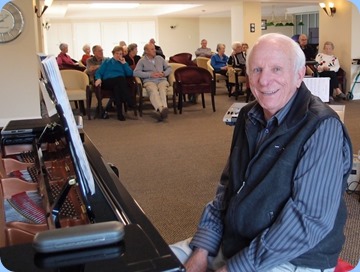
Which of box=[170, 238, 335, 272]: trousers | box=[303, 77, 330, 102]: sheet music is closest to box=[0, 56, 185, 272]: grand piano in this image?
box=[170, 238, 335, 272]: trousers

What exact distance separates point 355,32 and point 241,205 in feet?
28.8

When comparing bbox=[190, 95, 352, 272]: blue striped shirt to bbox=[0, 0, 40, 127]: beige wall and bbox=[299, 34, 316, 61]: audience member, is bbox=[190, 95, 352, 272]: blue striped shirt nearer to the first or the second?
bbox=[0, 0, 40, 127]: beige wall

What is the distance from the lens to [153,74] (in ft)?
26.0

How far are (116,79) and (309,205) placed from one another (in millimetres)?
6613

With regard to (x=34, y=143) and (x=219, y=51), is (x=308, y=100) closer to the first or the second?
(x=34, y=143)

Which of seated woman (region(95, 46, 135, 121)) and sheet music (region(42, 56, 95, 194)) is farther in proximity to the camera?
seated woman (region(95, 46, 135, 121))

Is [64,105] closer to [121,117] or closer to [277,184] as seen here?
[277,184]

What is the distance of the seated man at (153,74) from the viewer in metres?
7.74

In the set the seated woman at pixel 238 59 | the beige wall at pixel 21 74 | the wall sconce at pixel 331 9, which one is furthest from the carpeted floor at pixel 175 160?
the wall sconce at pixel 331 9

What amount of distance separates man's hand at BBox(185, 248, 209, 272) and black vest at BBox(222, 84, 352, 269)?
11 cm

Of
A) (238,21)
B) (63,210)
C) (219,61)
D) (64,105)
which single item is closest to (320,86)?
(63,210)

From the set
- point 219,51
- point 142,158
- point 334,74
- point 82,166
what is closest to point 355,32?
point 334,74

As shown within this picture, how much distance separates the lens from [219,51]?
11359 millimetres

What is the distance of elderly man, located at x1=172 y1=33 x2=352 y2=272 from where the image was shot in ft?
4.61
